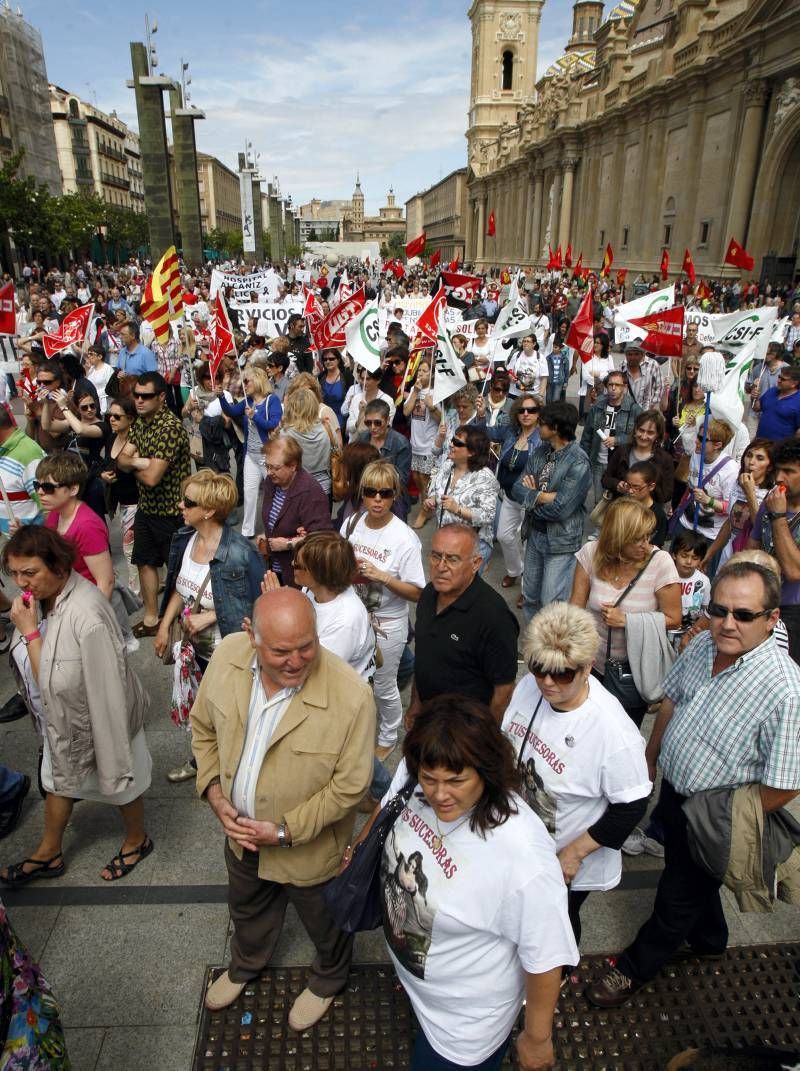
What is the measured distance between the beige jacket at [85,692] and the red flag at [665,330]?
6.45m

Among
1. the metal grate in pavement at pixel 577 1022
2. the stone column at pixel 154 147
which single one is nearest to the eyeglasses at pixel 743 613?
the metal grate in pavement at pixel 577 1022

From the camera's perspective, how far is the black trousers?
2844 millimetres

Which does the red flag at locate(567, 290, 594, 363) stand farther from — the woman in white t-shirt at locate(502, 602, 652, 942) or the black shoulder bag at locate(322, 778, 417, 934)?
the black shoulder bag at locate(322, 778, 417, 934)

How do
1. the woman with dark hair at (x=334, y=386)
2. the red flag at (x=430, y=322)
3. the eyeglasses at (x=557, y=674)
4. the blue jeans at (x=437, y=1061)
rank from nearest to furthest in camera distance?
the blue jeans at (x=437, y=1061) < the eyeglasses at (x=557, y=674) < the red flag at (x=430, y=322) < the woman with dark hair at (x=334, y=386)

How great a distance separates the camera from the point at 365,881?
2289 mm

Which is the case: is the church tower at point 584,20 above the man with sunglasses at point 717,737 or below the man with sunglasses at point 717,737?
above

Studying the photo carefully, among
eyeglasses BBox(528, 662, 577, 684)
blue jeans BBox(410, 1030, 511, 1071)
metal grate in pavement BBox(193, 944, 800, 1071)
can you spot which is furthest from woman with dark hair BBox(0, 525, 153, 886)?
eyeglasses BBox(528, 662, 577, 684)

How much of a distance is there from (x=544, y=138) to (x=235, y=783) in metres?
64.1

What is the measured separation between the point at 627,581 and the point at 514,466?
2527mm

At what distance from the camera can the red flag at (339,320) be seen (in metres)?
9.90

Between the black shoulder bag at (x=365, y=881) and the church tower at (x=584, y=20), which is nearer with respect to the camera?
the black shoulder bag at (x=365, y=881)

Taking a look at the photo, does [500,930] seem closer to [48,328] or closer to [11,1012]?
[11,1012]

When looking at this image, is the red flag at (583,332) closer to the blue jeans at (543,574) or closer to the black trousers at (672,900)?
the blue jeans at (543,574)

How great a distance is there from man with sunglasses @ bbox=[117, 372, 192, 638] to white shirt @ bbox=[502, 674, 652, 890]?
3664mm
